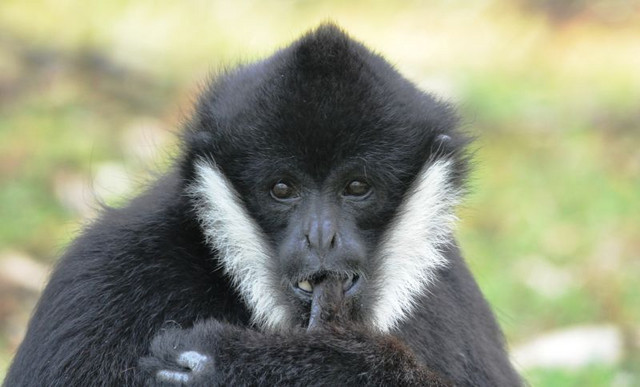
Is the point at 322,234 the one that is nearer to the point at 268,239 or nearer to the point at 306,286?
the point at 306,286

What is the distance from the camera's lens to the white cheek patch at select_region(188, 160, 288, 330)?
4754mm

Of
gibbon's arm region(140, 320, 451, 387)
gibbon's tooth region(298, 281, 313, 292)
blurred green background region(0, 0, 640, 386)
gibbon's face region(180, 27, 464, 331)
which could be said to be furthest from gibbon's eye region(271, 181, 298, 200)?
blurred green background region(0, 0, 640, 386)

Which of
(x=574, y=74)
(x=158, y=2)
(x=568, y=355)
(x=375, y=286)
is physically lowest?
(x=375, y=286)

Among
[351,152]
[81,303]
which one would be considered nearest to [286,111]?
[351,152]

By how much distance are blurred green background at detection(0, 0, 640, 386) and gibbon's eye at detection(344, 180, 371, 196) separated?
1377 mm

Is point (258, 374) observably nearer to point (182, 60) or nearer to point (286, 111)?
point (286, 111)

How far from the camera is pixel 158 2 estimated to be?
14086mm

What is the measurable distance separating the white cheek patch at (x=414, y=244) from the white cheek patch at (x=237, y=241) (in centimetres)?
52

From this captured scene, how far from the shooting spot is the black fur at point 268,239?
14.4 feet

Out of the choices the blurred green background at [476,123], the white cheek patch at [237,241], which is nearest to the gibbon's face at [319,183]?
the white cheek patch at [237,241]

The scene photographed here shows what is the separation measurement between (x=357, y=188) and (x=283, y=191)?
349 millimetres

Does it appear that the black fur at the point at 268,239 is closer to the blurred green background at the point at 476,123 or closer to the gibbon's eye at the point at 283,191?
the gibbon's eye at the point at 283,191

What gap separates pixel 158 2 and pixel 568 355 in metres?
A: 8.32

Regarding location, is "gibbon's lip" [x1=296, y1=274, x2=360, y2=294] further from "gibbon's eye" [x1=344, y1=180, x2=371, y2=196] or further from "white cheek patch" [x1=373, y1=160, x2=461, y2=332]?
"gibbon's eye" [x1=344, y1=180, x2=371, y2=196]
